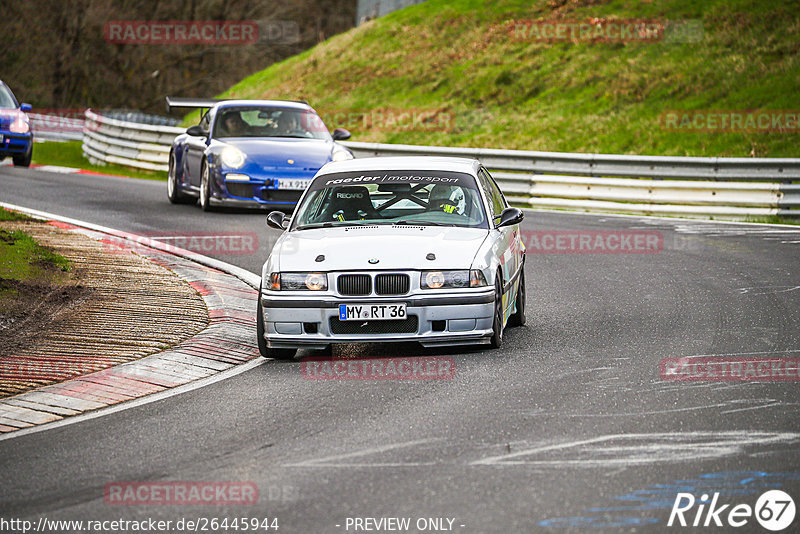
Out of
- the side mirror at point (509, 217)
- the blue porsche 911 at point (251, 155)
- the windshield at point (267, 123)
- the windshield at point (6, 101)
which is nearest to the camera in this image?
the side mirror at point (509, 217)

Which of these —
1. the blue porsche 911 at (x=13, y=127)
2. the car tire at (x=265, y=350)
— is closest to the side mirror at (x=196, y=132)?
the blue porsche 911 at (x=13, y=127)

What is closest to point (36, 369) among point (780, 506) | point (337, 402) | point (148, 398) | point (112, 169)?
point (148, 398)

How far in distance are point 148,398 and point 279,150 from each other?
10373mm

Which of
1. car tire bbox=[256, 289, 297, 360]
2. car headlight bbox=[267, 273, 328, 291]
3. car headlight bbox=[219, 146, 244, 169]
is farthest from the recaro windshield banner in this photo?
car headlight bbox=[219, 146, 244, 169]

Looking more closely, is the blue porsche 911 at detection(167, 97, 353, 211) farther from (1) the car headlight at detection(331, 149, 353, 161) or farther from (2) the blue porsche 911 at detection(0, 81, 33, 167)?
(2) the blue porsche 911 at detection(0, 81, 33, 167)

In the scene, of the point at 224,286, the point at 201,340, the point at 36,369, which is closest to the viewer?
the point at 36,369

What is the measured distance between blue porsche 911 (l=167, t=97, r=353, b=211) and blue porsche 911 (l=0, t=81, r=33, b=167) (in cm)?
613

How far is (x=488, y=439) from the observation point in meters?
6.56

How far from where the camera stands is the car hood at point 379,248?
29.0 ft

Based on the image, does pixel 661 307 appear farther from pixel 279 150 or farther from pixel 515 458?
pixel 279 150

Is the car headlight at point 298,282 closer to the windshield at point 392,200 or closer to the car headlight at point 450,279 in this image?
the car headlight at point 450,279

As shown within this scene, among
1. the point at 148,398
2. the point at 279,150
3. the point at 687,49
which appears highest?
the point at 687,49

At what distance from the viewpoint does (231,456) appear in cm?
634

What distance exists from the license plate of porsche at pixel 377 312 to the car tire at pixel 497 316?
0.71 metres
